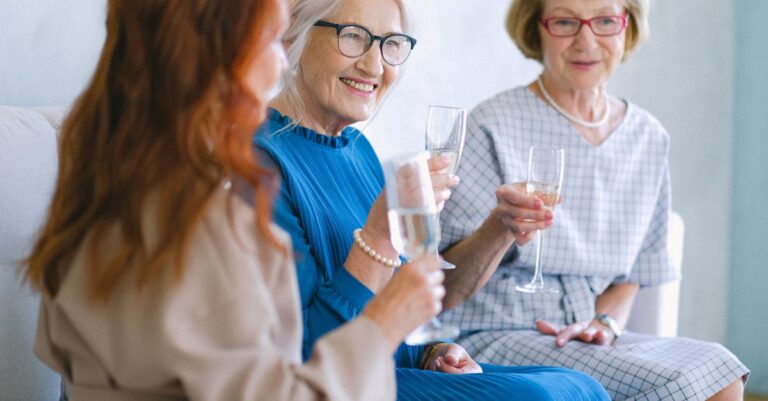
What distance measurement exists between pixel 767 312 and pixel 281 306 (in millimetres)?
3659

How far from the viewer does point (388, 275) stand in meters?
1.68

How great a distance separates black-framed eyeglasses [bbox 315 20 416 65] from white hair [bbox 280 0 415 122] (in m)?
0.02

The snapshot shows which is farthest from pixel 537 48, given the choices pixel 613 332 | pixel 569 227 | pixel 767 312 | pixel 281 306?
pixel 767 312

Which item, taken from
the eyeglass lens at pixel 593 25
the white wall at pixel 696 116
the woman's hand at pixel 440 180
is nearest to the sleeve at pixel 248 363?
the woman's hand at pixel 440 180

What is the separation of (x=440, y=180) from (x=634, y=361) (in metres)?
0.90

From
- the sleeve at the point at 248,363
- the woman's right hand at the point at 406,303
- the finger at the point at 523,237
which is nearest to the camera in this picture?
the sleeve at the point at 248,363

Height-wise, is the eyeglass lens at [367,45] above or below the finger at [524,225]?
above

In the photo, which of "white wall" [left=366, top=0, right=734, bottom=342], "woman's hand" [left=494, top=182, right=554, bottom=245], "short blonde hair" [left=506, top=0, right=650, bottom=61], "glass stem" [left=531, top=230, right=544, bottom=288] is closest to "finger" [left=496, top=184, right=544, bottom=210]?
"woman's hand" [left=494, top=182, right=554, bottom=245]

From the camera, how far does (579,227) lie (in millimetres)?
2650

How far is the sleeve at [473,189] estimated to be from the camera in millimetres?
2506

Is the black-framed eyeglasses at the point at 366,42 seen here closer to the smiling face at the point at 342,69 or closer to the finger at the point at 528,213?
the smiling face at the point at 342,69

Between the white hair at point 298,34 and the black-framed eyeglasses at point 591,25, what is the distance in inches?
35.5

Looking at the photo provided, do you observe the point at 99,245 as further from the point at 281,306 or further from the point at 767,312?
the point at 767,312

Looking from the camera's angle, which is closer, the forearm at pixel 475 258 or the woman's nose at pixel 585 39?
the forearm at pixel 475 258
